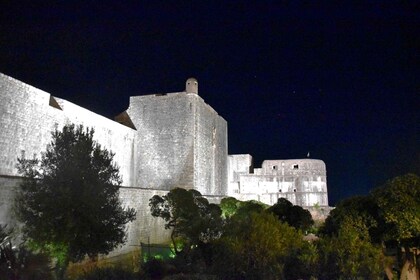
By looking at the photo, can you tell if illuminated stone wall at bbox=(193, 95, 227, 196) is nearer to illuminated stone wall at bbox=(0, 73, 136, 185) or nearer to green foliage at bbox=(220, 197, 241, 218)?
green foliage at bbox=(220, 197, 241, 218)

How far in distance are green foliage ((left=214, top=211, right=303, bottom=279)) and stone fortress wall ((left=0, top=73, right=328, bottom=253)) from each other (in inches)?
264

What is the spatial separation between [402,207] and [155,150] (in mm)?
17691

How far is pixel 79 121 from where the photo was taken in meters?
20.0

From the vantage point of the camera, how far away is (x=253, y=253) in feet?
24.2

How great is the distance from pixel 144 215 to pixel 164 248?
2.89 meters

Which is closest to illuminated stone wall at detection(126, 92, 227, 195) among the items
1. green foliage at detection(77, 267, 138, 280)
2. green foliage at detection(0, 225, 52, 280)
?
green foliage at detection(77, 267, 138, 280)

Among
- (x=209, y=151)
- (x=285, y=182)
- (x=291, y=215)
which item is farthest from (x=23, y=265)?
(x=285, y=182)

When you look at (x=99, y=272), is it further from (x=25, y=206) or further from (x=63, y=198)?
(x=25, y=206)

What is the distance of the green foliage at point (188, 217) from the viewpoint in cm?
1338

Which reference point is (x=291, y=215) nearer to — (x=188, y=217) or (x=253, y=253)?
(x=188, y=217)

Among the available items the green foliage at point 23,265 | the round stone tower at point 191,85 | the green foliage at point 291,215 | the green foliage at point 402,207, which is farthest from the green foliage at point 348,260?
the round stone tower at point 191,85

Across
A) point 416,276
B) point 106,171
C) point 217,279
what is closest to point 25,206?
point 106,171

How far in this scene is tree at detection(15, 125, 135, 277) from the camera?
9055 mm

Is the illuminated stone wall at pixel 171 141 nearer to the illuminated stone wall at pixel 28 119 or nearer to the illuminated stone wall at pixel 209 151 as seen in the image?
the illuminated stone wall at pixel 209 151
